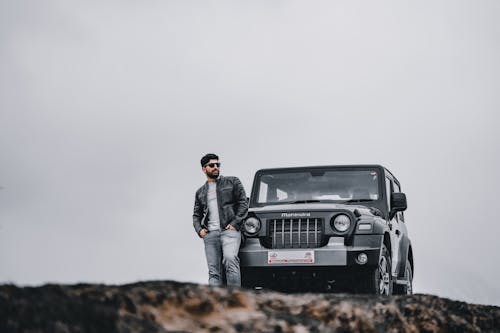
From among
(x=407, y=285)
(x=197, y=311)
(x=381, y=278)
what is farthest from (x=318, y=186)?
(x=197, y=311)

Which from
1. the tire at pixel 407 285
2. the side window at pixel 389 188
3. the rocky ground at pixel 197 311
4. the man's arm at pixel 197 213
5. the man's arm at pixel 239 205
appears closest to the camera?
the rocky ground at pixel 197 311

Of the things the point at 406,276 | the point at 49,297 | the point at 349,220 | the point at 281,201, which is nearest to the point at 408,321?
the point at 49,297

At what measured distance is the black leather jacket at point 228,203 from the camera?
329 inches

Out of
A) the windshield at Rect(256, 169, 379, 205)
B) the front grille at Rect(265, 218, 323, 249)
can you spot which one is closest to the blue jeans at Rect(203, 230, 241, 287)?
the front grille at Rect(265, 218, 323, 249)

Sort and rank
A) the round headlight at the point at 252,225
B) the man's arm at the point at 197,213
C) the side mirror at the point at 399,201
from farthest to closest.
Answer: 1. the side mirror at the point at 399,201
2. the round headlight at the point at 252,225
3. the man's arm at the point at 197,213

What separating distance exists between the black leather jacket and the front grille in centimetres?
82

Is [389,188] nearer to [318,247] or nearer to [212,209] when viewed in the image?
[318,247]

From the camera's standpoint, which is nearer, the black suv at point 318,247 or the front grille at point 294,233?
the black suv at point 318,247

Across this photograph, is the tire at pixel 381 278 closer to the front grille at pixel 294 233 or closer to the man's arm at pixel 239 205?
the front grille at pixel 294 233

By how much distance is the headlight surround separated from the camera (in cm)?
911

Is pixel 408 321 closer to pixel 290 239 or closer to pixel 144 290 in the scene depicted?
pixel 144 290

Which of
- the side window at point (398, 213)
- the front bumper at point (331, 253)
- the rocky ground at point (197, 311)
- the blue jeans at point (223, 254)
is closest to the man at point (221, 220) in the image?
the blue jeans at point (223, 254)

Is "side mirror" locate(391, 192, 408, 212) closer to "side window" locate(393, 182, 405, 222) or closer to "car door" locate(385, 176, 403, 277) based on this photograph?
"car door" locate(385, 176, 403, 277)

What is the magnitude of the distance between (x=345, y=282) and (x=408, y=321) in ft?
15.5
